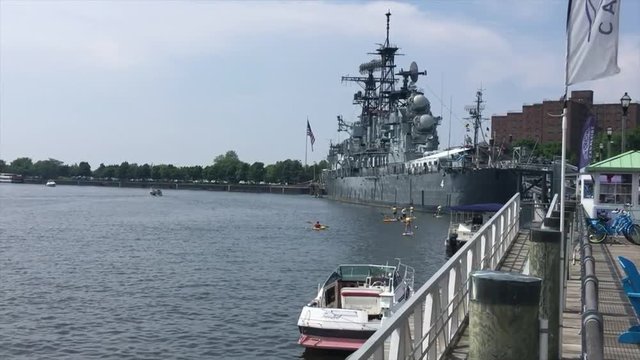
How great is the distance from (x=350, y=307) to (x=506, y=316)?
1807 centimetres

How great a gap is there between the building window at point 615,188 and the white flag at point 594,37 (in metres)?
16.2

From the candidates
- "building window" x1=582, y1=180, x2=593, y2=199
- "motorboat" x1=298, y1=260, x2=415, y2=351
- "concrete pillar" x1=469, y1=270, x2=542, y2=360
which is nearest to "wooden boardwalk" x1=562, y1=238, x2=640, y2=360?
"concrete pillar" x1=469, y1=270, x2=542, y2=360

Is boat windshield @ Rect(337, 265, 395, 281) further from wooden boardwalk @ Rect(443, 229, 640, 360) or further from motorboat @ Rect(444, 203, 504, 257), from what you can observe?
motorboat @ Rect(444, 203, 504, 257)

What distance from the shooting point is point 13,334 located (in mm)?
25188

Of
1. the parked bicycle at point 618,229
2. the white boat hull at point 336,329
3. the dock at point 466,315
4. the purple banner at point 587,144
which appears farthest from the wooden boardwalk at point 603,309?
the purple banner at point 587,144

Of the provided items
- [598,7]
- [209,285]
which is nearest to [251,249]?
[209,285]

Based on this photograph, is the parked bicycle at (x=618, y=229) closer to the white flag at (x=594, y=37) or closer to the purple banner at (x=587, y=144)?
the purple banner at (x=587, y=144)

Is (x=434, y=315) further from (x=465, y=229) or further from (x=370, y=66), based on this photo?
(x=370, y=66)

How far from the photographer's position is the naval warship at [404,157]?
90500 mm

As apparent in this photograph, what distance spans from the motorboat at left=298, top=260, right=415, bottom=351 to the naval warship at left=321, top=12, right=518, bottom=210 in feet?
212

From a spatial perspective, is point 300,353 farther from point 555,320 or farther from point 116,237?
point 116,237

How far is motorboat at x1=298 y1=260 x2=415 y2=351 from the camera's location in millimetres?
21797

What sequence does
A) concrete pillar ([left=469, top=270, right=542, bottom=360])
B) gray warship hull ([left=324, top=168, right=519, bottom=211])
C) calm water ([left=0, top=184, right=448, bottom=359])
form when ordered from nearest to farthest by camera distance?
concrete pillar ([left=469, top=270, right=542, bottom=360]) < calm water ([left=0, top=184, right=448, bottom=359]) < gray warship hull ([left=324, top=168, right=519, bottom=211])

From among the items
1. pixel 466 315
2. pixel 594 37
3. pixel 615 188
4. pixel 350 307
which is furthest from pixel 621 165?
pixel 466 315
